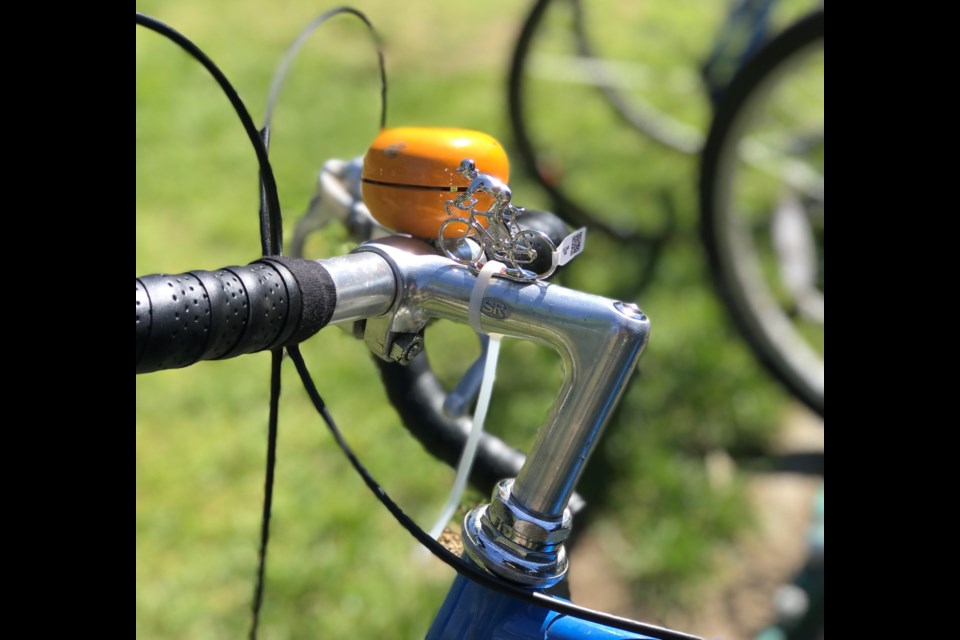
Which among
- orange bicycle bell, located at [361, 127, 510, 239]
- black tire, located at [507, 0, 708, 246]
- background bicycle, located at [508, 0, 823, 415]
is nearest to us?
orange bicycle bell, located at [361, 127, 510, 239]

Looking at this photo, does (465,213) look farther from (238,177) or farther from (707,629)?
(238,177)

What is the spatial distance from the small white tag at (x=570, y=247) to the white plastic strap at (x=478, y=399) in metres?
0.05

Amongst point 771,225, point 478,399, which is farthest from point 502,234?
point 771,225

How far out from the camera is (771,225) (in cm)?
302

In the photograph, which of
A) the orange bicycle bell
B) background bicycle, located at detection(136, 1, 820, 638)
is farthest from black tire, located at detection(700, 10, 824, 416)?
the orange bicycle bell

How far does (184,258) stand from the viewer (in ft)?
9.05

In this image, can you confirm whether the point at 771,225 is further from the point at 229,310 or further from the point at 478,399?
the point at 229,310

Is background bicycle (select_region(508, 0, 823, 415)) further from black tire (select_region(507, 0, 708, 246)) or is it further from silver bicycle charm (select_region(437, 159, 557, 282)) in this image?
silver bicycle charm (select_region(437, 159, 557, 282))

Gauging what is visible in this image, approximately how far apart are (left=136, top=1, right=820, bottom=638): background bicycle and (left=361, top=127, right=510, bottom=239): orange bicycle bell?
0.56 ft

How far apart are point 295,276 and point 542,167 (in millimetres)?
2552

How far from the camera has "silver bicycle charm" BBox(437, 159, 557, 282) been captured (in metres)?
0.68

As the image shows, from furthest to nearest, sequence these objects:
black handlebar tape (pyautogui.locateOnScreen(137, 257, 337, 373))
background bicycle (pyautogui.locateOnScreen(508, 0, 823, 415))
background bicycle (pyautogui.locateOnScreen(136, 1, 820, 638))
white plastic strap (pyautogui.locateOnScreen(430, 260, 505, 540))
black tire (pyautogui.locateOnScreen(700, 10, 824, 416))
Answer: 1. background bicycle (pyautogui.locateOnScreen(508, 0, 823, 415))
2. black tire (pyautogui.locateOnScreen(700, 10, 824, 416))
3. background bicycle (pyautogui.locateOnScreen(136, 1, 820, 638))
4. white plastic strap (pyautogui.locateOnScreen(430, 260, 505, 540))
5. black handlebar tape (pyautogui.locateOnScreen(137, 257, 337, 373))
